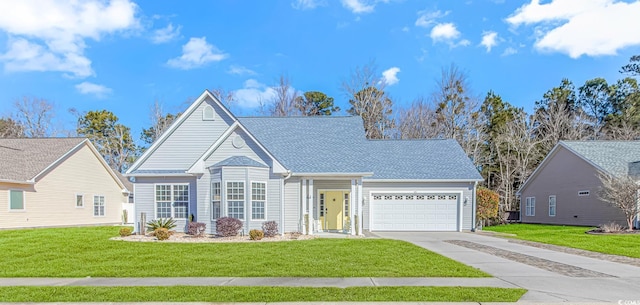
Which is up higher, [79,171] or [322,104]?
[322,104]

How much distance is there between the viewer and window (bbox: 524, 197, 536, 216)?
30938 mm

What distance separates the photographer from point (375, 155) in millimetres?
24188

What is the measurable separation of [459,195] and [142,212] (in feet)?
53.6

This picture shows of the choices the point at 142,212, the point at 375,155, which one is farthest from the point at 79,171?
the point at 375,155

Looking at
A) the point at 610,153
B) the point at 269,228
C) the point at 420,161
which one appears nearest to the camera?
the point at 269,228

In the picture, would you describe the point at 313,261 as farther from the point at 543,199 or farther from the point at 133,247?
the point at 543,199

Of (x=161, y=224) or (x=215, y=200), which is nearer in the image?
(x=215, y=200)

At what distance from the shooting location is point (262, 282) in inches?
324

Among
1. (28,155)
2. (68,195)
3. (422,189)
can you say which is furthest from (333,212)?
(28,155)

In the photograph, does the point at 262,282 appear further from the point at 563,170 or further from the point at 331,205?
the point at 563,170

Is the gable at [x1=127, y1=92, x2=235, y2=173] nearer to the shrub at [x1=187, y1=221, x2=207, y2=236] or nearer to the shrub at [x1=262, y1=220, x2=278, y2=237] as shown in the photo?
the shrub at [x1=187, y1=221, x2=207, y2=236]

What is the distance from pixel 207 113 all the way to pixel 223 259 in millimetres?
10066

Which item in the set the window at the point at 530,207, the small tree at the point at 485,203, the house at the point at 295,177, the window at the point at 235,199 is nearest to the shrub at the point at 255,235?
the house at the point at 295,177

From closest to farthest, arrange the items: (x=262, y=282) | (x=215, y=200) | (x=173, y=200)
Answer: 1. (x=262, y=282)
2. (x=215, y=200)
3. (x=173, y=200)
